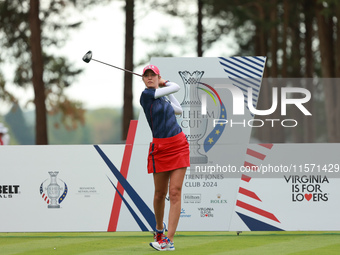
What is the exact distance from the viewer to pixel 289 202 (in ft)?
35.2

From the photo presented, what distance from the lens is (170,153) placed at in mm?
8977

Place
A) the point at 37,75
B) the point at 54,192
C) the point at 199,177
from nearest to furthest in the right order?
the point at 199,177 < the point at 54,192 < the point at 37,75

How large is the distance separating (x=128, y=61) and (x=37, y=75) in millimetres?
2823

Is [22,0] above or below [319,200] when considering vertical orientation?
above

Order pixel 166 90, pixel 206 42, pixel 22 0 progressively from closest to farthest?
pixel 166 90 → pixel 22 0 → pixel 206 42

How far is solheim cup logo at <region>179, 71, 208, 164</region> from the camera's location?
10820mm

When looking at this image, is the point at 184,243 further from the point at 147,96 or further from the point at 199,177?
the point at 147,96

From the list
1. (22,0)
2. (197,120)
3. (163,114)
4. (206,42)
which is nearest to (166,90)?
(163,114)

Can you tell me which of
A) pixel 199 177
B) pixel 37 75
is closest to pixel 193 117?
pixel 199 177

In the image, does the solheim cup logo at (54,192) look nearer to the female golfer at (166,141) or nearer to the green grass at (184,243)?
the green grass at (184,243)

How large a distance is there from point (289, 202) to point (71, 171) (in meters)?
2.86

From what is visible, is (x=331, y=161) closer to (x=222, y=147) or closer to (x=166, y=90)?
(x=222, y=147)

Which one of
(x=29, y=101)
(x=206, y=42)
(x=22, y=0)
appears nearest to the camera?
(x=22, y=0)

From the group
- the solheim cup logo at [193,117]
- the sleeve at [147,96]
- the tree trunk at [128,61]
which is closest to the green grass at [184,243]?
the solheim cup logo at [193,117]
